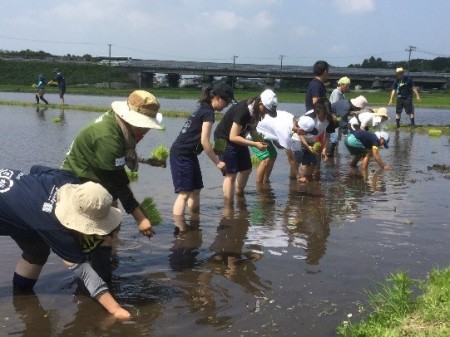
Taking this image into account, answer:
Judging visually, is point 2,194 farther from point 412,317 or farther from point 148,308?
point 412,317

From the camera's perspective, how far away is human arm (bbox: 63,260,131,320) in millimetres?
4395

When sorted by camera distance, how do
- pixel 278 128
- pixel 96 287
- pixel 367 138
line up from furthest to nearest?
pixel 367 138
pixel 278 128
pixel 96 287

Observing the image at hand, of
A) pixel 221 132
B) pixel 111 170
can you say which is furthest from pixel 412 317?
pixel 221 132

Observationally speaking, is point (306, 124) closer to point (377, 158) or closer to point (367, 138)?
point (367, 138)

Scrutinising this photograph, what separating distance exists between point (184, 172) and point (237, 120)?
4.52ft

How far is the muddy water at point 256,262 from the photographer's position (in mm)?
4477

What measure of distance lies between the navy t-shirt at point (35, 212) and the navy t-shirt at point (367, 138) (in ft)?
25.0

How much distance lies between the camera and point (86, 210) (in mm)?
4262

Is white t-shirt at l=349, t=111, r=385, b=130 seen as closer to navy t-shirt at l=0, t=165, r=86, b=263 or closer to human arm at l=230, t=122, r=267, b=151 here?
human arm at l=230, t=122, r=267, b=151

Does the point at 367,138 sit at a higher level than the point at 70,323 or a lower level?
higher

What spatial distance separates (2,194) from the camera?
4500mm

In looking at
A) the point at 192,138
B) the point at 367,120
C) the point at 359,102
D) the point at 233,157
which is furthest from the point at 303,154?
the point at 192,138

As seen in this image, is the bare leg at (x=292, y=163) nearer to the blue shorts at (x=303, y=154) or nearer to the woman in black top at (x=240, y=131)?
the blue shorts at (x=303, y=154)

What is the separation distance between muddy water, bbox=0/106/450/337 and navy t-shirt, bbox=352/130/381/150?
1.23m
